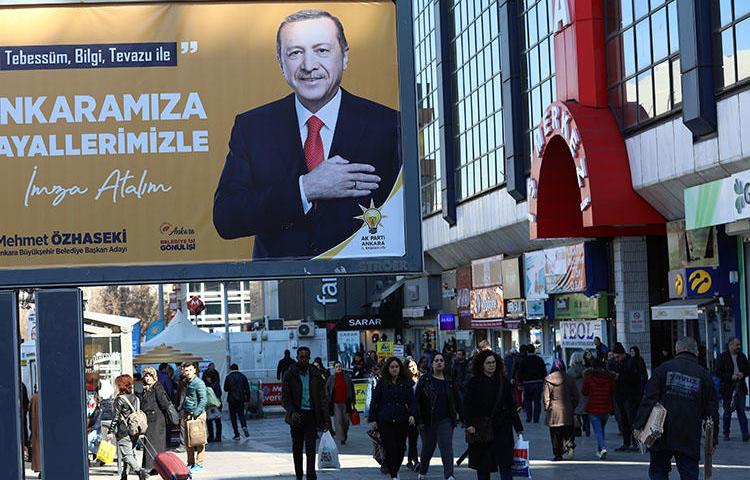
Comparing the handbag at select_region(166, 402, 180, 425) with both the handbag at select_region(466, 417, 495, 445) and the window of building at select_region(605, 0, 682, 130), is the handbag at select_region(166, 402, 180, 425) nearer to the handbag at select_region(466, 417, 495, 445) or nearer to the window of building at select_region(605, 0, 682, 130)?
the handbag at select_region(466, 417, 495, 445)

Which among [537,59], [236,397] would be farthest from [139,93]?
[537,59]

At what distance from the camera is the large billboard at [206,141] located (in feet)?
42.1

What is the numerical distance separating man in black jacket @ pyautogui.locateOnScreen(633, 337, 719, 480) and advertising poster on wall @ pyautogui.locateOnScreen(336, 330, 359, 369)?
39.5 metres

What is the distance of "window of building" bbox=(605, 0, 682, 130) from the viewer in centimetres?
3075

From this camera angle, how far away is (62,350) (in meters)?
12.4

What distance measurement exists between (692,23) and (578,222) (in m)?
10.1

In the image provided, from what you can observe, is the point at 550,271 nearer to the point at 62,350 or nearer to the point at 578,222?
the point at 578,222

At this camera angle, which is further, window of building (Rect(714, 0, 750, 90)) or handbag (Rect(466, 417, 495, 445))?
window of building (Rect(714, 0, 750, 90))

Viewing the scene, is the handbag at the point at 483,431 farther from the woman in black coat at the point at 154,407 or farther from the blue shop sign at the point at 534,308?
the blue shop sign at the point at 534,308

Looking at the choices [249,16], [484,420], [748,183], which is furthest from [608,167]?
[249,16]

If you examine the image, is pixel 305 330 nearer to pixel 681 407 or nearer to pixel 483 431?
pixel 483 431

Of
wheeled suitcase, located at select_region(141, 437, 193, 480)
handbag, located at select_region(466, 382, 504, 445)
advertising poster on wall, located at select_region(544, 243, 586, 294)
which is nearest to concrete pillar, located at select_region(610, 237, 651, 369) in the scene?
advertising poster on wall, located at select_region(544, 243, 586, 294)

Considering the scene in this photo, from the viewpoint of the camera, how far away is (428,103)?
58.9 metres

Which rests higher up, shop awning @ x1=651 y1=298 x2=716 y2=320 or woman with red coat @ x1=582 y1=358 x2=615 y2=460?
shop awning @ x1=651 y1=298 x2=716 y2=320
